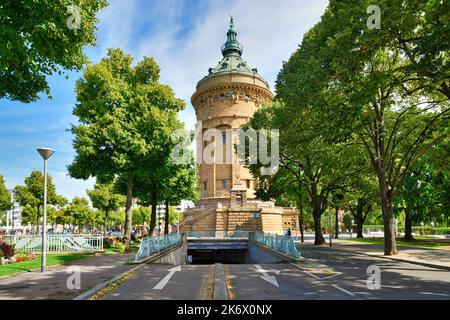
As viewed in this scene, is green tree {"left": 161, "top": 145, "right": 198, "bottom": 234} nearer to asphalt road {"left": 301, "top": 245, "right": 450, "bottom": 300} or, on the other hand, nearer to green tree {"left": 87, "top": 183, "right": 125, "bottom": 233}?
asphalt road {"left": 301, "top": 245, "right": 450, "bottom": 300}

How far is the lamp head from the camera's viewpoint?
12508 mm

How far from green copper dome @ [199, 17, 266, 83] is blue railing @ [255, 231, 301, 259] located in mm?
37672

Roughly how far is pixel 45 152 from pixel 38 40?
457 cm

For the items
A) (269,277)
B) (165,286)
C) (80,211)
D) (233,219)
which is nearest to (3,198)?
(80,211)

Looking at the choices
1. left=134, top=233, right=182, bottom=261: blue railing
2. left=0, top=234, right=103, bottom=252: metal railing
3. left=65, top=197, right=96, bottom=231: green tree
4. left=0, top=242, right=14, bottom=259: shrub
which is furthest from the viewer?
left=65, top=197, right=96, bottom=231: green tree

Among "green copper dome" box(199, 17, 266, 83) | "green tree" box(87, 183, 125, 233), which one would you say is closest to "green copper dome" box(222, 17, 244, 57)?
"green copper dome" box(199, 17, 266, 83)

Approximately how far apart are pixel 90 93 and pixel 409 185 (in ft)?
105

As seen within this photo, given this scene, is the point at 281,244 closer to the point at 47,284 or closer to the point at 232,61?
the point at 47,284

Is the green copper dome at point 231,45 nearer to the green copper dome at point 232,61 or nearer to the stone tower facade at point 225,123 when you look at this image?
the green copper dome at point 232,61

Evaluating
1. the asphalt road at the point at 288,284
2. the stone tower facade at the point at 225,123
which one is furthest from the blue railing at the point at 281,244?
the stone tower facade at the point at 225,123

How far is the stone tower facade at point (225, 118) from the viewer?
178 feet

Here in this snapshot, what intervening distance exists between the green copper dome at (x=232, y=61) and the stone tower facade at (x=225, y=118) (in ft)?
0.87

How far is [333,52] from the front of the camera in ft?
46.5
